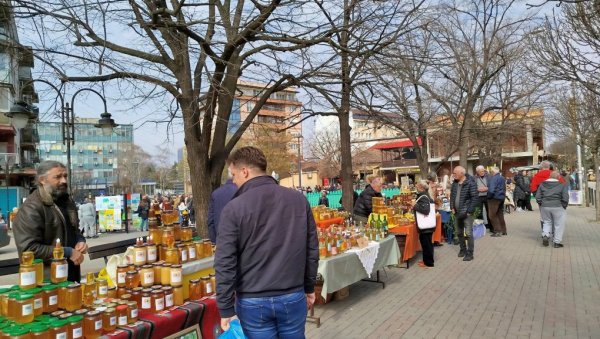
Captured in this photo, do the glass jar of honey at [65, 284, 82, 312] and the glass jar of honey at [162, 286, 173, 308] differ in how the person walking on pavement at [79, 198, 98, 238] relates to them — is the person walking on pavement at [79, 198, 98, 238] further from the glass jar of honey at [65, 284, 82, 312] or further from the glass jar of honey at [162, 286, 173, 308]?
the glass jar of honey at [65, 284, 82, 312]

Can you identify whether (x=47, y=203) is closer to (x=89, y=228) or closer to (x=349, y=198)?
(x=349, y=198)

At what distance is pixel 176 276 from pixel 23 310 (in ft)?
3.92

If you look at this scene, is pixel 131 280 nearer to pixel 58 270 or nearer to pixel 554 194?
pixel 58 270

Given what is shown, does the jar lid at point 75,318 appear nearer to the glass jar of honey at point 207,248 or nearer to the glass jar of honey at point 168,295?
the glass jar of honey at point 168,295

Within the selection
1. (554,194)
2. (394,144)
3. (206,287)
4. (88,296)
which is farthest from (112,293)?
(394,144)

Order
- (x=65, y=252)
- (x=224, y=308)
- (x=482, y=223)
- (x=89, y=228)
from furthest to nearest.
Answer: (x=89, y=228) → (x=482, y=223) → (x=65, y=252) → (x=224, y=308)

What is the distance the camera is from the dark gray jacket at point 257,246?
2.62m

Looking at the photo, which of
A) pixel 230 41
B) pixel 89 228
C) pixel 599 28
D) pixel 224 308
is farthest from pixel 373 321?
pixel 89 228

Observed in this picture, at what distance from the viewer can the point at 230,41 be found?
20.9ft

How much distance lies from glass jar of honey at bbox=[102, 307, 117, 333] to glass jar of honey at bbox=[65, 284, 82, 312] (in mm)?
228

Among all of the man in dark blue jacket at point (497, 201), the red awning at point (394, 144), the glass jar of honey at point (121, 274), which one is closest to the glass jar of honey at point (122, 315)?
the glass jar of honey at point (121, 274)

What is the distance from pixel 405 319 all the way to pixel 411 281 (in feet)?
7.12

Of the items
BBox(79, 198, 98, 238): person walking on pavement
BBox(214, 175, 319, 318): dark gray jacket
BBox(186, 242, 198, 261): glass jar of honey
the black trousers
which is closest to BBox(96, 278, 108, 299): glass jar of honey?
BBox(186, 242, 198, 261): glass jar of honey

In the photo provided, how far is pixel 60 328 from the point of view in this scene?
109 inches
